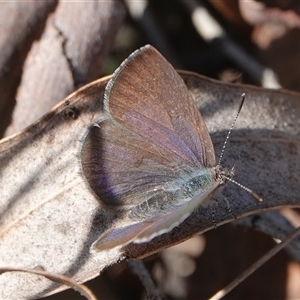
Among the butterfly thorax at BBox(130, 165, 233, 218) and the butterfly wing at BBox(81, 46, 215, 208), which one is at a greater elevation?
the butterfly wing at BBox(81, 46, 215, 208)

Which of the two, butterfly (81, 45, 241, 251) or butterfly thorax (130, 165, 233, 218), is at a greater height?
butterfly (81, 45, 241, 251)

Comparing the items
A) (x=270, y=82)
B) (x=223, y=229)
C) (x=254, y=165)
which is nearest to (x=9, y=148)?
(x=254, y=165)

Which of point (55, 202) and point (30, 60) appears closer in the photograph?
point (55, 202)

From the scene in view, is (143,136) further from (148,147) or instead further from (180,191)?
(180,191)

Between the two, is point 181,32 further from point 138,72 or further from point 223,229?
point 138,72

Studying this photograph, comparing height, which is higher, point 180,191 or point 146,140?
point 146,140

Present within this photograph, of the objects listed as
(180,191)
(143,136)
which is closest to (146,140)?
(143,136)

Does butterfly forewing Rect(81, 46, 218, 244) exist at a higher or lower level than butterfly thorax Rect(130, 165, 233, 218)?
higher

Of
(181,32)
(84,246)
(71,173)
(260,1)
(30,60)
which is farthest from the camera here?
(181,32)
